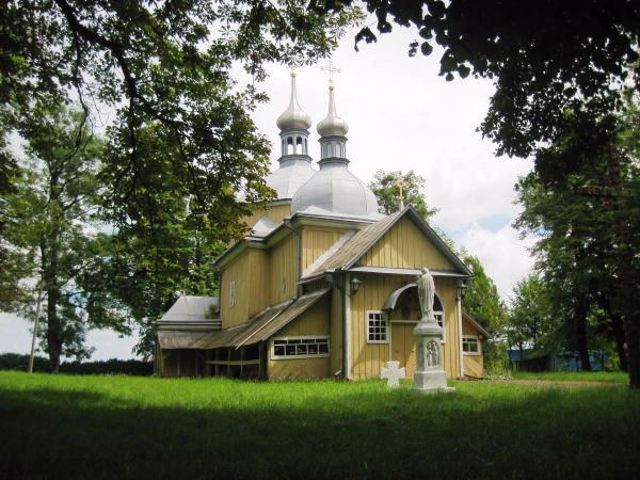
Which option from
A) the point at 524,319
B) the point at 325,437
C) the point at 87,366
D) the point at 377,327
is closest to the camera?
the point at 325,437

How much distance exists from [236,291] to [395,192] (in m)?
13.6

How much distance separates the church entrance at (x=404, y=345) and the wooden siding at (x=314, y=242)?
4280mm

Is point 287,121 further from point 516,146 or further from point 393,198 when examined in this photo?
point 516,146

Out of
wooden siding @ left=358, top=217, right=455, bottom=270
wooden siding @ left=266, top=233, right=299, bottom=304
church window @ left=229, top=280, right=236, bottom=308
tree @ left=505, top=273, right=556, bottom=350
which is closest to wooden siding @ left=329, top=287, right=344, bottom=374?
wooden siding @ left=358, top=217, right=455, bottom=270

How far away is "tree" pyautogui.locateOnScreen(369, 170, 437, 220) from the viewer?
39031 millimetres

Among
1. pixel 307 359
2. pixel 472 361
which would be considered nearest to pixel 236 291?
pixel 307 359

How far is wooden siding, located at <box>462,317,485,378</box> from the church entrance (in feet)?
8.88

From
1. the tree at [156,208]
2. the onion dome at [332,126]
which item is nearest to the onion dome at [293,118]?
the onion dome at [332,126]

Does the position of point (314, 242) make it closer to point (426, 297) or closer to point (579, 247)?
point (426, 297)

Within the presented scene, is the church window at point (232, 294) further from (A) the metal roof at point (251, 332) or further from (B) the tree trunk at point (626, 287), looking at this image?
(B) the tree trunk at point (626, 287)

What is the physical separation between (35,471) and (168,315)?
2666 centimetres

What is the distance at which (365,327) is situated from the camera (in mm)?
20578

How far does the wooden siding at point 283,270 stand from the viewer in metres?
24.2

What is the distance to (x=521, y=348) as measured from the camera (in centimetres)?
5278
